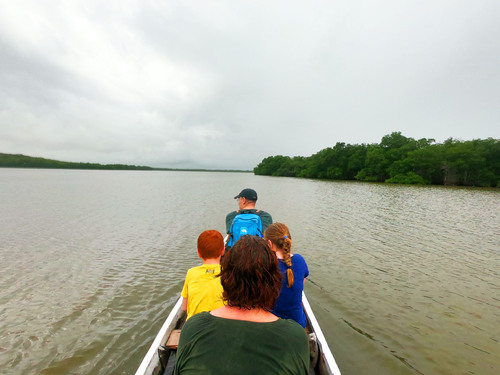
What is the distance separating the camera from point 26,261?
931 cm

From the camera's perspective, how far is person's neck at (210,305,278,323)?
171 centimetres

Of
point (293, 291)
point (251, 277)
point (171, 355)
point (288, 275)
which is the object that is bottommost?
point (171, 355)

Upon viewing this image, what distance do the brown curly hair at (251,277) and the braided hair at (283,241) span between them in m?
1.45

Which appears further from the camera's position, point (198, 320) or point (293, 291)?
point (293, 291)

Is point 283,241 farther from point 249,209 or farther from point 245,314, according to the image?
point 249,209

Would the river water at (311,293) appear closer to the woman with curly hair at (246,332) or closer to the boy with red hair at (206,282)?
the boy with red hair at (206,282)

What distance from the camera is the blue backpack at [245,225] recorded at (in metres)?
5.64

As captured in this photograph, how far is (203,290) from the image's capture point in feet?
A: 9.69

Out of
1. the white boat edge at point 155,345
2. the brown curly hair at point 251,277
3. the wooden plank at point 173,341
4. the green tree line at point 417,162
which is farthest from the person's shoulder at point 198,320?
the green tree line at point 417,162

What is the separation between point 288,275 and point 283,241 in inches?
17.7

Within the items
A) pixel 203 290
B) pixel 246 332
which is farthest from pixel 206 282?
pixel 246 332

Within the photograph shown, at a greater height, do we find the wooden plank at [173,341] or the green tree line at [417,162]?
the green tree line at [417,162]

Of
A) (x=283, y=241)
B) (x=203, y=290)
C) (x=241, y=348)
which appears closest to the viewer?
(x=241, y=348)

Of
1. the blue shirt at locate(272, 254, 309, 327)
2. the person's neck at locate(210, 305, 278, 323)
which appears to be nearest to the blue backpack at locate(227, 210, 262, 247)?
the blue shirt at locate(272, 254, 309, 327)
